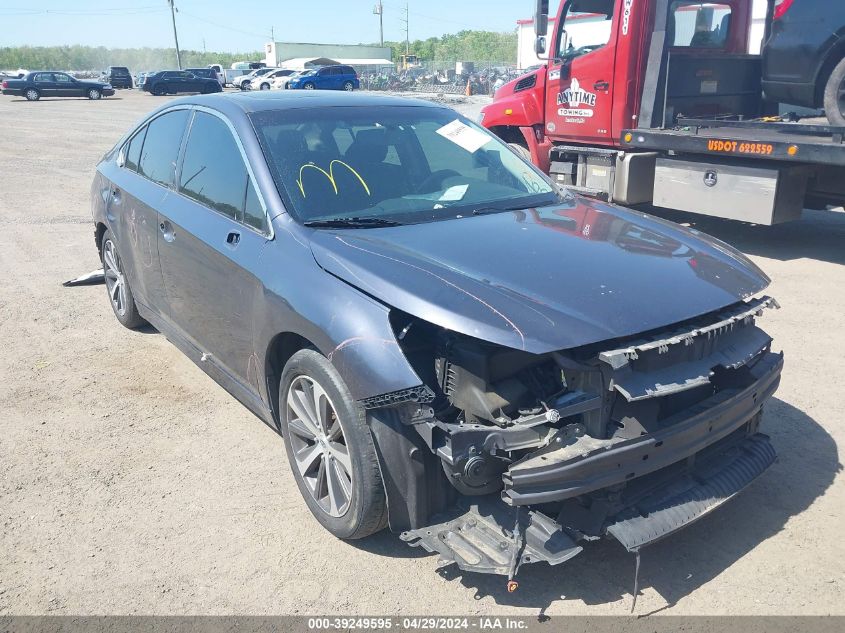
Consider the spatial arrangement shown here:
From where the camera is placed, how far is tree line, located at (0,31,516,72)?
101 meters

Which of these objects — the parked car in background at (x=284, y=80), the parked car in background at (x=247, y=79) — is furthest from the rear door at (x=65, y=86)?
the parked car in background at (x=247, y=79)

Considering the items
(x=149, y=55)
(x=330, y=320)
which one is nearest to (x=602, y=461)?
(x=330, y=320)

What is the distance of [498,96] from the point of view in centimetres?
1127

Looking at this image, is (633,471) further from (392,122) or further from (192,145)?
(192,145)

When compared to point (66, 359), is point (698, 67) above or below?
above

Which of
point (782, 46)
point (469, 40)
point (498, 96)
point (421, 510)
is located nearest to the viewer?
point (421, 510)

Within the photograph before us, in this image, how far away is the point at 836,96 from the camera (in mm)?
7793

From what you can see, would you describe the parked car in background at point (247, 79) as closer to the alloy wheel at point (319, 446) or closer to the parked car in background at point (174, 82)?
the parked car in background at point (174, 82)

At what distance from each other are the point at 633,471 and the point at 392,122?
8.19ft

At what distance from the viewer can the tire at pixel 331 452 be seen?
Result: 2.90 metres

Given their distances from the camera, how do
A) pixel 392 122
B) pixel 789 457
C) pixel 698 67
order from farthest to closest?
pixel 698 67 < pixel 392 122 < pixel 789 457

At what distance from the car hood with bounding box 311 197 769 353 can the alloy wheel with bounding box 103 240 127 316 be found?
2.90m

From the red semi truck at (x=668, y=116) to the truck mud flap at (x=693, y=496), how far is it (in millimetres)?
4932

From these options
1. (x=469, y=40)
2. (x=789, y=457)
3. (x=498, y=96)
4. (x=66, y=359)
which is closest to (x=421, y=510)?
(x=789, y=457)
